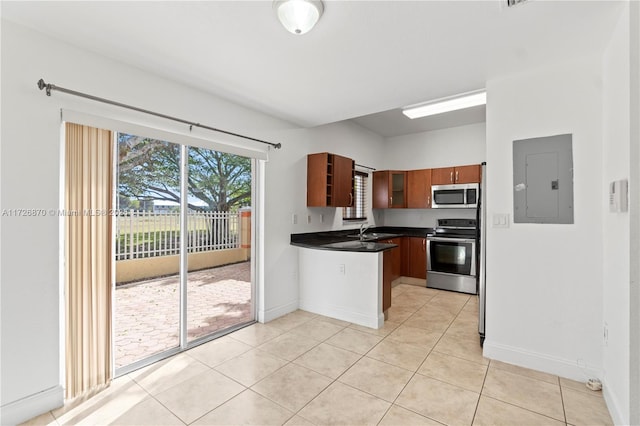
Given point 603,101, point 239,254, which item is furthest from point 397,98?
point 239,254

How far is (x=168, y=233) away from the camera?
8.65ft

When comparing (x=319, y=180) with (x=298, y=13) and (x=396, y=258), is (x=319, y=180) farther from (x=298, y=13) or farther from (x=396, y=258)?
(x=298, y=13)

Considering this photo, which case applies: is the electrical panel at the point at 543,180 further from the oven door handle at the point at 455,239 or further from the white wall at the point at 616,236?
the oven door handle at the point at 455,239

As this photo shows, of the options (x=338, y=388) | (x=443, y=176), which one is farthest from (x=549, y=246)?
(x=443, y=176)

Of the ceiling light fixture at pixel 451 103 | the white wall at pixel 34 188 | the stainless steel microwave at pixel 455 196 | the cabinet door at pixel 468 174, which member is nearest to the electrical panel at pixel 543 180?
the ceiling light fixture at pixel 451 103

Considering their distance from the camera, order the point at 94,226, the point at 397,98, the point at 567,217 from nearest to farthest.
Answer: the point at 94,226, the point at 567,217, the point at 397,98

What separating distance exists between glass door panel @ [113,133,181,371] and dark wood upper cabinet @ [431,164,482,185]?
4154 mm

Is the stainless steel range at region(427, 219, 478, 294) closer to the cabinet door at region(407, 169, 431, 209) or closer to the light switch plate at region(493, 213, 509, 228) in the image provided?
the cabinet door at region(407, 169, 431, 209)

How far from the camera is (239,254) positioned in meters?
3.30

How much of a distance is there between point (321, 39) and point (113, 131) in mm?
1669

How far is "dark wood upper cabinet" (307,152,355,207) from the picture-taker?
3832mm

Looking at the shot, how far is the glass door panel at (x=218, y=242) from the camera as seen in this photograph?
2.85m

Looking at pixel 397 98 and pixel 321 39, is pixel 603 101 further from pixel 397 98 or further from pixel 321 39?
pixel 321 39

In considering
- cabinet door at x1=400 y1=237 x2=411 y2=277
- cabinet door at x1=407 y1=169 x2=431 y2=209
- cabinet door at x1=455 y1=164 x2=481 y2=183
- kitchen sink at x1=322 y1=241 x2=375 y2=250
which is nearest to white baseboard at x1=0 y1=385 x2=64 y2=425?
kitchen sink at x1=322 y1=241 x2=375 y2=250
